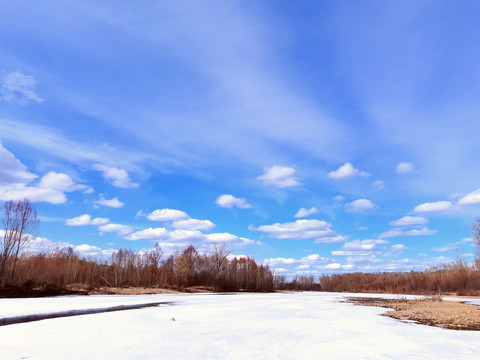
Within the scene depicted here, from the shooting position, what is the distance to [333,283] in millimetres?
67438

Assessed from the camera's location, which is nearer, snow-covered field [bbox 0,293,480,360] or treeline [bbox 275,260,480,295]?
snow-covered field [bbox 0,293,480,360]

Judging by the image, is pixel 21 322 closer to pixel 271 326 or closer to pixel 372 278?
pixel 271 326

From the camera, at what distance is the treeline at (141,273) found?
3259cm

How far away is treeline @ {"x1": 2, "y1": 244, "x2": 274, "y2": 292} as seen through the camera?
1283 inches

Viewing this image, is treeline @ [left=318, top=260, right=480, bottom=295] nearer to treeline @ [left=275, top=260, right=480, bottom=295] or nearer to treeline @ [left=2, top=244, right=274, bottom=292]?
treeline @ [left=275, top=260, right=480, bottom=295]

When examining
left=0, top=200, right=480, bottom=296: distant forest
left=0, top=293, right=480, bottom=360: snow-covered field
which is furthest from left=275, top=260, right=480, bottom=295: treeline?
left=0, top=293, right=480, bottom=360: snow-covered field

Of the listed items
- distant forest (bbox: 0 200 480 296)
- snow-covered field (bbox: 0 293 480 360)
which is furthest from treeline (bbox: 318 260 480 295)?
snow-covered field (bbox: 0 293 480 360)

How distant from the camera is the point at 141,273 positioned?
148 feet

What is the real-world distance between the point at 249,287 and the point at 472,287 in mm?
29334

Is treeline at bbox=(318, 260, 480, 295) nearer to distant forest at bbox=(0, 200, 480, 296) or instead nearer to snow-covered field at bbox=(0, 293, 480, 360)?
distant forest at bbox=(0, 200, 480, 296)

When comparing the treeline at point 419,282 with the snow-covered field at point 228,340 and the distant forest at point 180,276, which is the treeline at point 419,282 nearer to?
the distant forest at point 180,276

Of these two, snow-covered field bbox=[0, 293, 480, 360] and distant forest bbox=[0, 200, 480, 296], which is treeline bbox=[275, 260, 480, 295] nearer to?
distant forest bbox=[0, 200, 480, 296]

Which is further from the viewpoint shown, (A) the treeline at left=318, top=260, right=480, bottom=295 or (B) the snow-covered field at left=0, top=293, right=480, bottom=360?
(A) the treeline at left=318, top=260, right=480, bottom=295

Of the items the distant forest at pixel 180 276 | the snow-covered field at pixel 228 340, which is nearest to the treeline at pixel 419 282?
the distant forest at pixel 180 276
